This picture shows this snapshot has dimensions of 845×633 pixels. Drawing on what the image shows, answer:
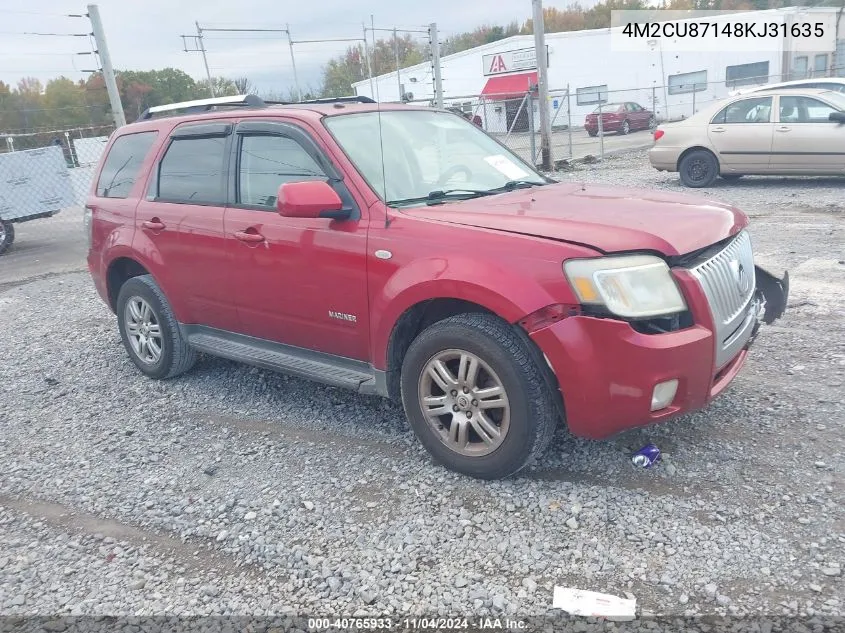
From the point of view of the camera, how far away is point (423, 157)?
4.34 m

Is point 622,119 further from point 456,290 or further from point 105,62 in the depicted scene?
point 456,290

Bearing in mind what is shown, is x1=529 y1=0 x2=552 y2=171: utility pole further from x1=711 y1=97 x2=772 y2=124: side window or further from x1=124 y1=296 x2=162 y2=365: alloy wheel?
x1=124 y1=296 x2=162 y2=365: alloy wheel

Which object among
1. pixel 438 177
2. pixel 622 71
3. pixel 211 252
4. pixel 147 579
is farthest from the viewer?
pixel 622 71

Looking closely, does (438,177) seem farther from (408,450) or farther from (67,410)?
(67,410)

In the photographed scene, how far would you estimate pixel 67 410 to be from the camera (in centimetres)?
518

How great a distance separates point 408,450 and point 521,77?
40026 mm

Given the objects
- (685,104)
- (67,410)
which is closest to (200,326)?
(67,410)

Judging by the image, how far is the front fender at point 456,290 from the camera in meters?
3.22

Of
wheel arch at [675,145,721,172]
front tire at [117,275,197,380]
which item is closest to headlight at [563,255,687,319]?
front tire at [117,275,197,380]

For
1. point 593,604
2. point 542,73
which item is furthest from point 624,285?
point 542,73

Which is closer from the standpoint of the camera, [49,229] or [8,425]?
[8,425]

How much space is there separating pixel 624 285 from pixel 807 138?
9761mm

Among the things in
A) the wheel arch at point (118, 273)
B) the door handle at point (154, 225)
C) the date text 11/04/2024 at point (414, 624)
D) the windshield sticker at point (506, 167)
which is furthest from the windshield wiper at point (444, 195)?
the wheel arch at point (118, 273)

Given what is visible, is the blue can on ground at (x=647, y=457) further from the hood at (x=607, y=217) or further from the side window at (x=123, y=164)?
the side window at (x=123, y=164)
